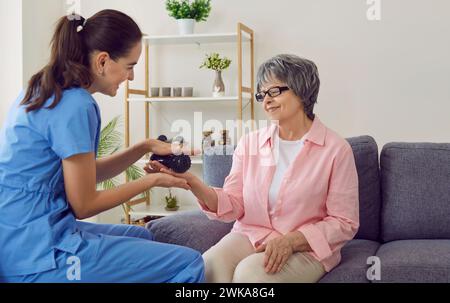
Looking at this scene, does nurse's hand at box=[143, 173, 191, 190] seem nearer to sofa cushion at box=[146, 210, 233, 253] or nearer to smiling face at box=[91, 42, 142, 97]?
smiling face at box=[91, 42, 142, 97]

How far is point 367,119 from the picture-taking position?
11.4ft

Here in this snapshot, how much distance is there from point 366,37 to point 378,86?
0.31 meters

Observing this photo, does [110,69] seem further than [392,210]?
No

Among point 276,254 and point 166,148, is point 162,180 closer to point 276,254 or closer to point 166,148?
point 166,148

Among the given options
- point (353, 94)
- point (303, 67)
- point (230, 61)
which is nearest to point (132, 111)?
point (230, 61)

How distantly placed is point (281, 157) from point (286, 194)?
15 centimetres

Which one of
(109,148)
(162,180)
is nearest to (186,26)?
(109,148)

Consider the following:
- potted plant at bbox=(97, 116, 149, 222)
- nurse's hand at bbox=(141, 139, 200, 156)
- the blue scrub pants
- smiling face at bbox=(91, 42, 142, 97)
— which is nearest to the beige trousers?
the blue scrub pants

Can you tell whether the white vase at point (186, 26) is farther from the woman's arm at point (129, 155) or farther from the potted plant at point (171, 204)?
the woman's arm at point (129, 155)

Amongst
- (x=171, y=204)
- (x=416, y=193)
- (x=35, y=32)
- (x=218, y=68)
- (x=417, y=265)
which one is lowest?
(x=171, y=204)

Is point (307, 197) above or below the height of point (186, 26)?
below

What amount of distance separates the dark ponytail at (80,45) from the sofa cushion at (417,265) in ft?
3.11

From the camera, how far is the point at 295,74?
1763 millimetres
